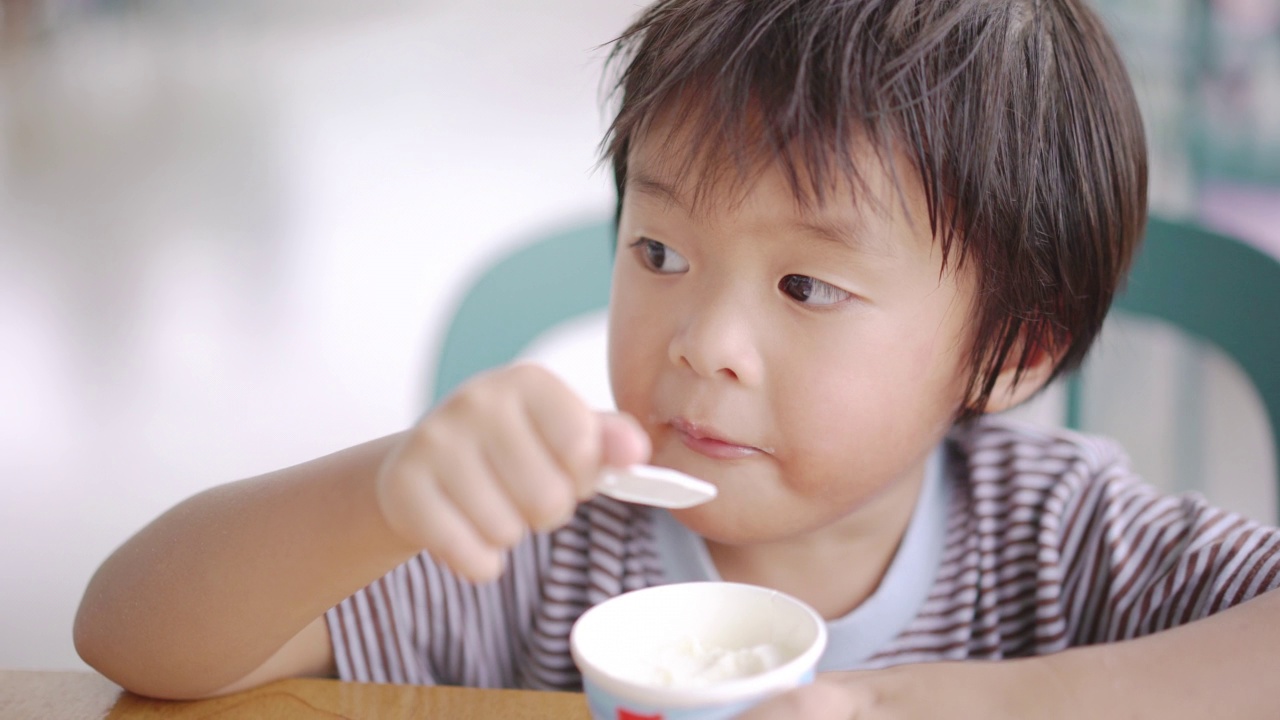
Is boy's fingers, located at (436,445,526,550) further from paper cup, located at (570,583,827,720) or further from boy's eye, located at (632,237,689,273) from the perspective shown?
boy's eye, located at (632,237,689,273)

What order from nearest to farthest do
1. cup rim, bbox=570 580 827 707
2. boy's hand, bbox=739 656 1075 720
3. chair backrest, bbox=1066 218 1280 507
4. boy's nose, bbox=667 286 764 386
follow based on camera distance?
cup rim, bbox=570 580 827 707 → boy's hand, bbox=739 656 1075 720 → boy's nose, bbox=667 286 764 386 → chair backrest, bbox=1066 218 1280 507

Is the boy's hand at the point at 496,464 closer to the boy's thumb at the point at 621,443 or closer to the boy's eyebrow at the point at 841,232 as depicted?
the boy's thumb at the point at 621,443

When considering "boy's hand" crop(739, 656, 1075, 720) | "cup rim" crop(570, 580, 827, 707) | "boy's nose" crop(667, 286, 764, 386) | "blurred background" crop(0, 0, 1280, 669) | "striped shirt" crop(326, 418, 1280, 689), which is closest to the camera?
"cup rim" crop(570, 580, 827, 707)

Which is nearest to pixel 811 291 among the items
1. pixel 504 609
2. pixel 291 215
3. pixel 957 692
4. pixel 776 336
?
pixel 776 336

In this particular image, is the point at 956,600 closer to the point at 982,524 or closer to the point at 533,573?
the point at 982,524

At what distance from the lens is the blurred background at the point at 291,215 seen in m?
1.82

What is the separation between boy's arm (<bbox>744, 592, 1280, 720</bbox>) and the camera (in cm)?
59

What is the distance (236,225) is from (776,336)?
3053 mm

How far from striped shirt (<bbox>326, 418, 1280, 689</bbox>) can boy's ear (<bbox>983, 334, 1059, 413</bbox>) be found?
0.16ft

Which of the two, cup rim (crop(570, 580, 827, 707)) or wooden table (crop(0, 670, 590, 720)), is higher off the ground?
cup rim (crop(570, 580, 827, 707))

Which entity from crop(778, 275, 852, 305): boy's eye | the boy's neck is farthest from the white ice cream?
the boy's neck

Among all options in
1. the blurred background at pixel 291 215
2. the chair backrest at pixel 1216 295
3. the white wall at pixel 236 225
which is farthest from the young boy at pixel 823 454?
the white wall at pixel 236 225

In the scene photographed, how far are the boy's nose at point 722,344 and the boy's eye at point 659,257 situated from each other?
59 mm

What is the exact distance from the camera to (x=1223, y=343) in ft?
3.59
